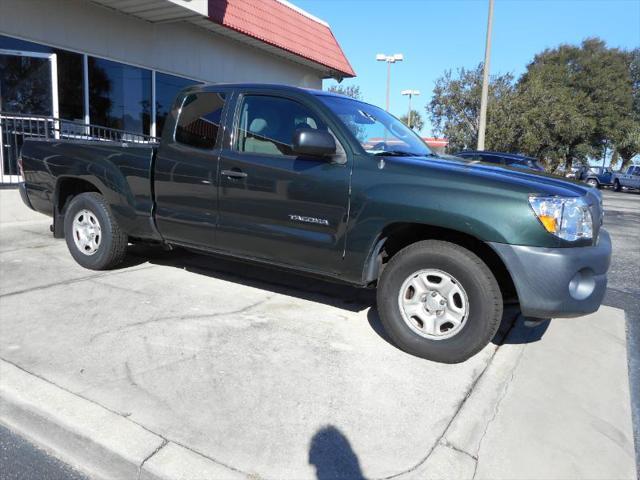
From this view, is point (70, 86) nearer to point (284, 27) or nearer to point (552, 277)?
point (284, 27)

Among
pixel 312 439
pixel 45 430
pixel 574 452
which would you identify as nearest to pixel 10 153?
pixel 45 430

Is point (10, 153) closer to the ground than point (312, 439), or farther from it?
farther from it

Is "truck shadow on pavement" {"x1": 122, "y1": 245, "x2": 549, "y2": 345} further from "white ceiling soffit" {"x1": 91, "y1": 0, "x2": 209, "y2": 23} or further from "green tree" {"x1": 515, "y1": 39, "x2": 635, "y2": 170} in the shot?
"green tree" {"x1": 515, "y1": 39, "x2": 635, "y2": 170}

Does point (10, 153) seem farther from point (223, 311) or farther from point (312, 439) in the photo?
point (312, 439)

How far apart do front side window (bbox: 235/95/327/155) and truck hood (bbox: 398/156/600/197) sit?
85 cm

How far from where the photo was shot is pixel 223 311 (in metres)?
4.30

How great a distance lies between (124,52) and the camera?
1082cm

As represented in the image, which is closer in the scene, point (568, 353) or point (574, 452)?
point (574, 452)

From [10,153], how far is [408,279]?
28.5 ft

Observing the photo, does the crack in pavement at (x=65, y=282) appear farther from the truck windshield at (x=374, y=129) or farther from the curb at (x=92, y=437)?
the truck windshield at (x=374, y=129)

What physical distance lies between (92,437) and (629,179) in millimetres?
35603

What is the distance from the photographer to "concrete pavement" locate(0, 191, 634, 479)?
97.0 inches

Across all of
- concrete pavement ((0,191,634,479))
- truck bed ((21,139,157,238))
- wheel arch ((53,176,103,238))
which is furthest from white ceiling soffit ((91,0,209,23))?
concrete pavement ((0,191,634,479))

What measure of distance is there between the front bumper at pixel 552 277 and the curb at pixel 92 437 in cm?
200
